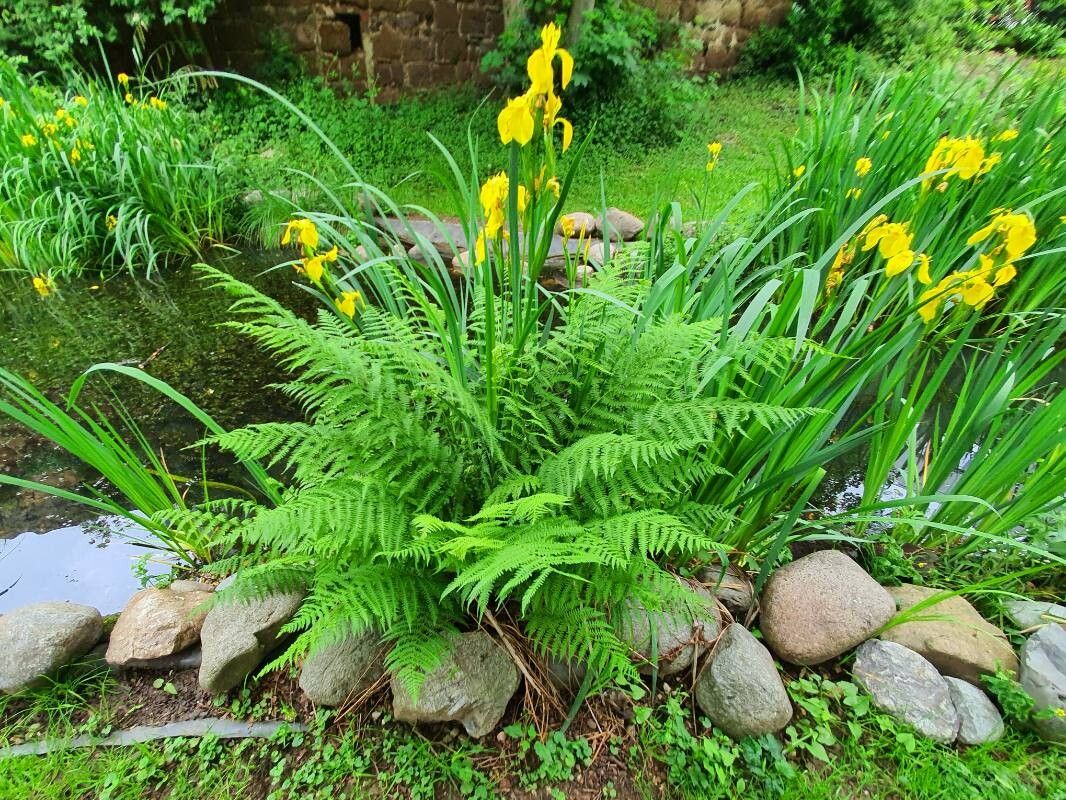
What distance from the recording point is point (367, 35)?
564cm

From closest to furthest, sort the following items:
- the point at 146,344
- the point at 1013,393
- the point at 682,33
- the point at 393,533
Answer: the point at 393,533 < the point at 1013,393 < the point at 146,344 < the point at 682,33

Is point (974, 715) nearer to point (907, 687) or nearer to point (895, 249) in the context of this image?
point (907, 687)

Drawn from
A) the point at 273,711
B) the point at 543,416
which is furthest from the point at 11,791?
the point at 543,416

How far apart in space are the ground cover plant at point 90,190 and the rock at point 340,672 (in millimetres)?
2890

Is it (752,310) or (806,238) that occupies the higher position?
(752,310)

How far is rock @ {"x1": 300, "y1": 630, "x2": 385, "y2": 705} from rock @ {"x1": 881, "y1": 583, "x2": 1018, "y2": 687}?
4.18 feet

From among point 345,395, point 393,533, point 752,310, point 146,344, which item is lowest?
point 146,344

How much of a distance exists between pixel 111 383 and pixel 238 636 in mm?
1743

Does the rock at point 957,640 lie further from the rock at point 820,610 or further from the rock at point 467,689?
the rock at point 467,689

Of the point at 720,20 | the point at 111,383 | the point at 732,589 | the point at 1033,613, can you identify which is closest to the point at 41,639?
the point at 111,383

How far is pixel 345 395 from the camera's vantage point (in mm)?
1185

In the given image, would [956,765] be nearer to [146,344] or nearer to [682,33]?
[146,344]

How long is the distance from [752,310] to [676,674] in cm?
91

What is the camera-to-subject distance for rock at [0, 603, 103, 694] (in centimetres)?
135
